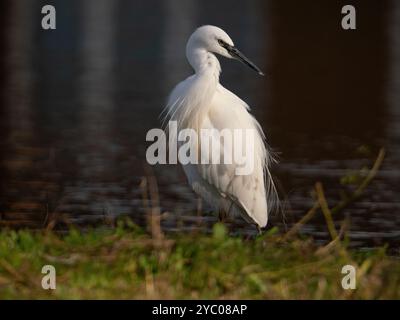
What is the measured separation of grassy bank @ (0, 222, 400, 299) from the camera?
5051 millimetres

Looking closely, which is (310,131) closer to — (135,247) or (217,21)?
(135,247)

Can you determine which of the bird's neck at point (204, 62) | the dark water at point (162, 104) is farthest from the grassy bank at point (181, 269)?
the bird's neck at point (204, 62)

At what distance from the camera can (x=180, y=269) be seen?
17.4 feet

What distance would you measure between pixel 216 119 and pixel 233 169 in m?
0.40

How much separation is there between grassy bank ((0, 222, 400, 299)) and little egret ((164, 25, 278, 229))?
249cm

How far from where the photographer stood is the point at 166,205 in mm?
10789

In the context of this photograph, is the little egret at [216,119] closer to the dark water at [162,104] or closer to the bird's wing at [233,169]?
the bird's wing at [233,169]

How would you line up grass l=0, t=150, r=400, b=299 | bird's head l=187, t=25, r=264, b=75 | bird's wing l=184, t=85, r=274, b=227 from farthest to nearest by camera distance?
bird's wing l=184, t=85, r=274, b=227, bird's head l=187, t=25, r=264, b=75, grass l=0, t=150, r=400, b=299

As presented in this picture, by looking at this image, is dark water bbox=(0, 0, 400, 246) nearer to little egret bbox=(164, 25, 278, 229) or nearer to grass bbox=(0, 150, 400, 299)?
grass bbox=(0, 150, 400, 299)

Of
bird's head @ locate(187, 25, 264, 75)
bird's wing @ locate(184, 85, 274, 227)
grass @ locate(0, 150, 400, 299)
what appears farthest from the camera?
bird's wing @ locate(184, 85, 274, 227)

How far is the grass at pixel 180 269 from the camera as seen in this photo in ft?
16.6

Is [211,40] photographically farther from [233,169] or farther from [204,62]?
[233,169]

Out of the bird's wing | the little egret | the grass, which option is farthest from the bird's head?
the grass

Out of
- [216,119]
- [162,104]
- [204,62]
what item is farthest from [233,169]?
[162,104]
